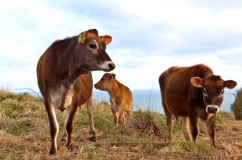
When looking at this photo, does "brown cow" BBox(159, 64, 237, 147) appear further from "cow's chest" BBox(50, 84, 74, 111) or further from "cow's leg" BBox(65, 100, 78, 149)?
"cow's chest" BBox(50, 84, 74, 111)

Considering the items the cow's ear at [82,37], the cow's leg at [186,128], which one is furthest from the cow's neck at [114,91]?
the cow's ear at [82,37]

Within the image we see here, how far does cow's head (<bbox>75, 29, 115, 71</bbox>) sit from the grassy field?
142 cm

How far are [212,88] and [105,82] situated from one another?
7.76 meters

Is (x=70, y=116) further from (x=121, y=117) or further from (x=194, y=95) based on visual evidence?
(x=121, y=117)

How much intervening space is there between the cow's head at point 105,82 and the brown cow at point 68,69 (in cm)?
833

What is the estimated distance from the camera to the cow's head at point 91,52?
239 inches

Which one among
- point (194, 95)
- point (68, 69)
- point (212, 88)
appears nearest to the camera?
point (68, 69)

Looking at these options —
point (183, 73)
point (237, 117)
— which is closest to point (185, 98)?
point (183, 73)

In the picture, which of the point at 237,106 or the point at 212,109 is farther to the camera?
the point at 237,106

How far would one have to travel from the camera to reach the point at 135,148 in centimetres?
707

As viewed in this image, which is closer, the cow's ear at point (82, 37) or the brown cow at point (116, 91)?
the cow's ear at point (82, 37)

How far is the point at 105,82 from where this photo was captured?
15.4 meters

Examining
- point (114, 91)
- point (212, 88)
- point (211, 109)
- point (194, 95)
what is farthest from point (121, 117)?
point (211, 109)

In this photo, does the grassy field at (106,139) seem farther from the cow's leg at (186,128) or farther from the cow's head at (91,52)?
the cow's head at (91,52)
